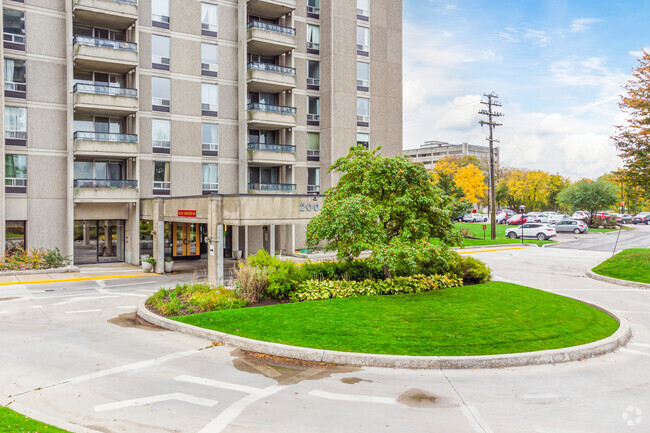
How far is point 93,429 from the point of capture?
752cm

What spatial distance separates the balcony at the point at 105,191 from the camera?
28656 millimetres

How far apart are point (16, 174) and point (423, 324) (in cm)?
2542

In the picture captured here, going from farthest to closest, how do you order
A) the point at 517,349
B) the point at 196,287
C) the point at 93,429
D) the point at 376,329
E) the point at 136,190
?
the point at 136,190
the point at 196,287
the point at 376,329
the point at 517,349
the point at 93,429

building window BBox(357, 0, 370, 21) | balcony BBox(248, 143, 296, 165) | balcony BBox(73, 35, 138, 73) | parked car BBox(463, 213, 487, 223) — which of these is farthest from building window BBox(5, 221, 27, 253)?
parked car BBox(463, 213, 487, 223)

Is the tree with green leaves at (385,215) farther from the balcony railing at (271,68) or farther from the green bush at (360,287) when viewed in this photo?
the balcony railing at (271,68)

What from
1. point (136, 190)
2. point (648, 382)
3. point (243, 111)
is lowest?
point (648, 382)

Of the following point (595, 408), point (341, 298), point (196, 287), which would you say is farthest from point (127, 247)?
point (595, 408)

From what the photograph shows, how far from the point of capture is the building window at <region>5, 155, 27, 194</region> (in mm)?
27391

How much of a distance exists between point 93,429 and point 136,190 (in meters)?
24.4


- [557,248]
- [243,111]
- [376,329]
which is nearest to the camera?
[376,329]

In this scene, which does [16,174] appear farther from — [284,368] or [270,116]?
[284,368]

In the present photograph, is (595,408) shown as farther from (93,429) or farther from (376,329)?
(93,429)

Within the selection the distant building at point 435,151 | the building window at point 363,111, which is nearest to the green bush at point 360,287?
the building window at point 363,111

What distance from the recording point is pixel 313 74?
37719 mm
